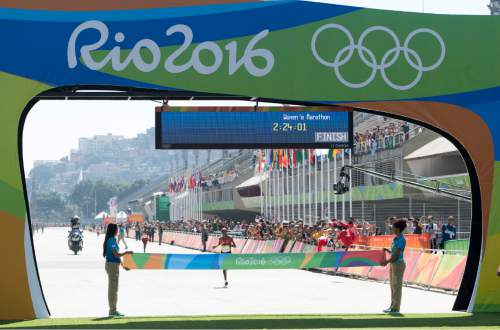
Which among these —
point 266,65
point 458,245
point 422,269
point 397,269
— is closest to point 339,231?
point 422,269

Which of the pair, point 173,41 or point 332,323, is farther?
point 173,41

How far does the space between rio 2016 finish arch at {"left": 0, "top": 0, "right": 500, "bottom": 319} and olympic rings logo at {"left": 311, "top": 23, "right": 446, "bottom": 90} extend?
2 centimetres

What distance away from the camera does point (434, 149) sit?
46.7 meters

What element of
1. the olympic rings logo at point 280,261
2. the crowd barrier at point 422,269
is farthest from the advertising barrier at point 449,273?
the olympic rings logo at point 280,261

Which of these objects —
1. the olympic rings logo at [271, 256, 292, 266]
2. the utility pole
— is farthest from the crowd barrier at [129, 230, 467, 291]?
the utility pole

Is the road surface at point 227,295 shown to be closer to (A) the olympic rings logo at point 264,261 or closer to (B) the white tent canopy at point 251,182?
(A) the olympic rings logo at point 264,261

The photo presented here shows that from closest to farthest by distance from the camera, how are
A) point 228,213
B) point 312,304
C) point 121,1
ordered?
point 121,1
point 312,304
point 228,213

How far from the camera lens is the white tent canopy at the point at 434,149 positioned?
1787 inches

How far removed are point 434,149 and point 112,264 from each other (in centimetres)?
2998

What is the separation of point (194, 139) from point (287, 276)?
14713mm

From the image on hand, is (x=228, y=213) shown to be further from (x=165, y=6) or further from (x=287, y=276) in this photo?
(x=165, y=6)

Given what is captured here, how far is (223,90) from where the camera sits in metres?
18.3

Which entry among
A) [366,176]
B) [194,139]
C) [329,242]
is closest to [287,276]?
[329,242]

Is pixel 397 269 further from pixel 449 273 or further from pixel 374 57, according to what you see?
pixel 449 273
